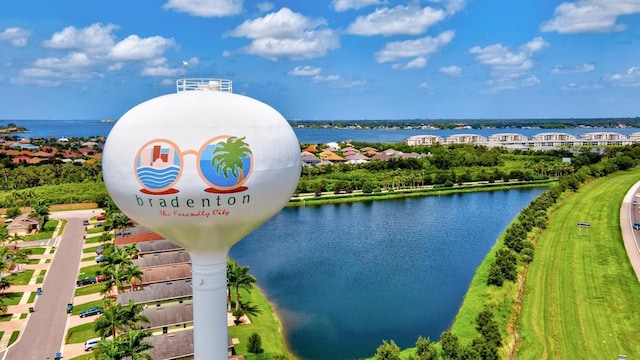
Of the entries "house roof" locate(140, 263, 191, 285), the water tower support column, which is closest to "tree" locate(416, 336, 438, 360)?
the water tower support column

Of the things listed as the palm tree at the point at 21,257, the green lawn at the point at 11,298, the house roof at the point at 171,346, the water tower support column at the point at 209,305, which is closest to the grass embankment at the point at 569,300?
the house roof at the point at 171,346

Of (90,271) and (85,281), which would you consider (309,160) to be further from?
(85,281)

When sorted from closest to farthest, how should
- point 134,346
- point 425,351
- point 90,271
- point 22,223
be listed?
point 134,346 → point 425,351 → point 90,271 → point 22,223

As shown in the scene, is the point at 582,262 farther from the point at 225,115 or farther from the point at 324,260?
the point at 225,115

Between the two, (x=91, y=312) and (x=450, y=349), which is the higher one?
(x=450, y=349)

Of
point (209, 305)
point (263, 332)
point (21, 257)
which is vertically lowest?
point (263, 332)

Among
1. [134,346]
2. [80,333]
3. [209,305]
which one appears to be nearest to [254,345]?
[134,346]
